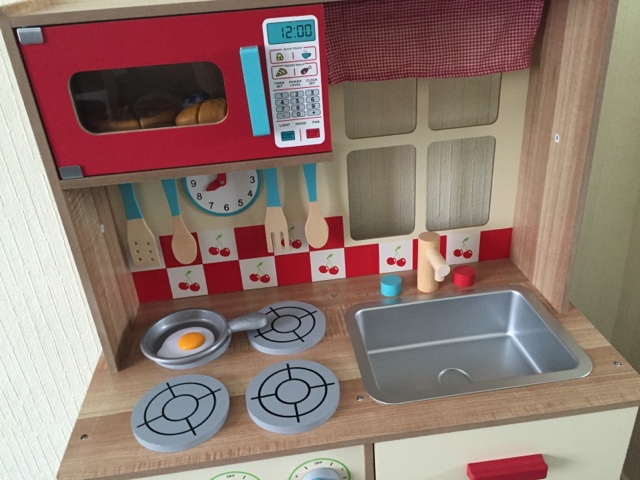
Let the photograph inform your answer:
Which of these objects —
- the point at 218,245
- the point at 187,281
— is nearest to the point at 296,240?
the point at 218,245

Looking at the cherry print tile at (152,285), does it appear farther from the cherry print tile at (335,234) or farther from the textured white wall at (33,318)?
the cherry print tile at (335,234)

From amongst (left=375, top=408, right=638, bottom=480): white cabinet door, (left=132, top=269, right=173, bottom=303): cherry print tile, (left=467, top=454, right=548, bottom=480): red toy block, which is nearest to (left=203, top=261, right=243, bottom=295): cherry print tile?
(left=132, top=269, right=173, bottom=303): cherry print tile

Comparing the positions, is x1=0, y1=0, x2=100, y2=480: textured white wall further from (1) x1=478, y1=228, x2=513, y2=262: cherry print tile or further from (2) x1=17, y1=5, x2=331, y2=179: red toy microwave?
(1) x1=478, y1=228, x2=513, y2=262: cherry print tile

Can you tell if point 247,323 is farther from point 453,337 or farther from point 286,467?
point 453,337

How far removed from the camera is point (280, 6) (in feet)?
2.86

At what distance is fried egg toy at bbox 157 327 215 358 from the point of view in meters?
1.14

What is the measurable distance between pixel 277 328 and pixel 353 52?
615 mm

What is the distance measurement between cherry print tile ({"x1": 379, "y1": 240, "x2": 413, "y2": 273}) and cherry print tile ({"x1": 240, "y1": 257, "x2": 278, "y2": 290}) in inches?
10.9

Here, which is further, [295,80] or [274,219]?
[274,219]

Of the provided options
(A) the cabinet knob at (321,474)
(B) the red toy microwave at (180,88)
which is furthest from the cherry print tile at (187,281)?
(A) the cabinet knob at (321,474)

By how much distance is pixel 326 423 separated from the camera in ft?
3.12

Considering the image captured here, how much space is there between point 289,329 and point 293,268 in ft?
0.69

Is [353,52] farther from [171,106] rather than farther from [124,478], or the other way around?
[124,478]

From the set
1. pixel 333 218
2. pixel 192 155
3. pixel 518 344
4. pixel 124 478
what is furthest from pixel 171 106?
pixel 518 344
